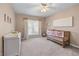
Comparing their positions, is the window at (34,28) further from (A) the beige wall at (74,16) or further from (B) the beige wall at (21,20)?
(A) the beige wall at (74,16)

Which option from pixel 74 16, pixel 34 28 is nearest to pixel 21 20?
pixel 34 28

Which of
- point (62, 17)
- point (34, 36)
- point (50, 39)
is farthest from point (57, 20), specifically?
point (34, 36)

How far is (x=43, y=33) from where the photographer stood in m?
2.10

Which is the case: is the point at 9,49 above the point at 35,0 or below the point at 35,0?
below

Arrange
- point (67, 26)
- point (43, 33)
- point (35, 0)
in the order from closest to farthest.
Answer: point (35, 0)
point (43, 33)
point (67, 26)

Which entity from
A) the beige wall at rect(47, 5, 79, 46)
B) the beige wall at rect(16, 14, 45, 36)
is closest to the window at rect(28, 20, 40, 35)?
the beige wall at rect(16, 14, 45, 36)

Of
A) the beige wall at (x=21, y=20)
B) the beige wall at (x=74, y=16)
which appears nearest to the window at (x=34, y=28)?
the beige wall at (x=21, y=20)

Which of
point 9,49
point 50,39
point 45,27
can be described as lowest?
point 9,49

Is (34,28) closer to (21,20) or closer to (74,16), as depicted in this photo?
(21,20)

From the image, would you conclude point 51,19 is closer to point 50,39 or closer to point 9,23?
point 50,39

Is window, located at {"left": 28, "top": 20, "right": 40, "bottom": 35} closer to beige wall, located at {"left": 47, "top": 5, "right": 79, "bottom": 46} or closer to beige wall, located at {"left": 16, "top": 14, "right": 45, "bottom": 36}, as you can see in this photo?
Result: beige wall, located at {"left": 16, "top": 14, "right": 45, "bottom": 36}

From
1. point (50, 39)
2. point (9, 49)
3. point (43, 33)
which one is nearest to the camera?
point (9, 49)

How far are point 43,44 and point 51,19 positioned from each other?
610 millimetres

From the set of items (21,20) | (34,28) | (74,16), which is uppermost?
(74,16)
